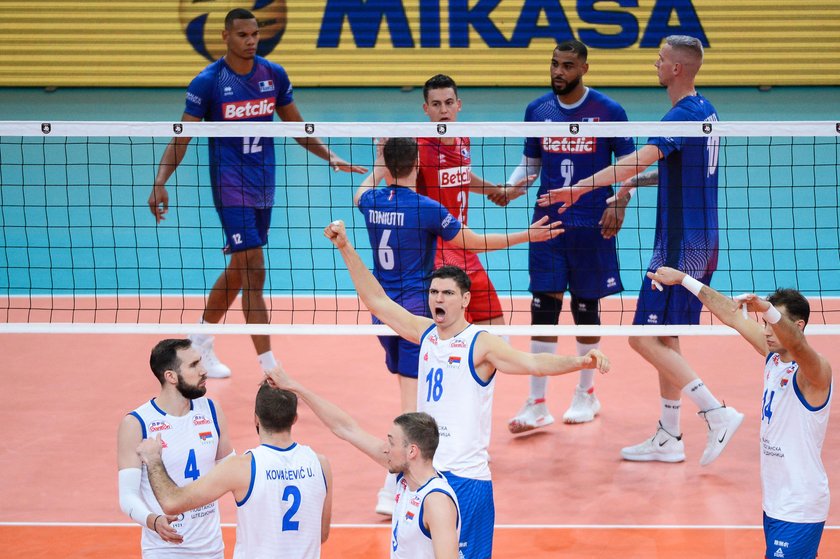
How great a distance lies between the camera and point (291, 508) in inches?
183

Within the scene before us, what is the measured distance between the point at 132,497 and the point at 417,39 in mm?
16941

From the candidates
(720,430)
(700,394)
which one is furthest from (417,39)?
(720,430)

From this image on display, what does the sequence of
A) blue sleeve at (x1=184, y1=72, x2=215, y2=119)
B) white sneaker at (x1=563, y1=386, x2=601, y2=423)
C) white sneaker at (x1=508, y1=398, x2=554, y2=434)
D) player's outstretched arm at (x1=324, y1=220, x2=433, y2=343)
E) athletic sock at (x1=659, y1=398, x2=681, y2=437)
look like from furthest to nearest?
blue sleeve at (x1=184, y1=72, x2=215, y2=119) < white sneaker at (x1=563, y1=386, x2=601, y2=423) < white sneaker at (x1=508, y1=398, x2=554, y2=434) < athletic sock at (x1=659, y1=398, x2=681, y2=437) < player's outstretched arm at (x1=324, y1=220, x2=433, y2=343)

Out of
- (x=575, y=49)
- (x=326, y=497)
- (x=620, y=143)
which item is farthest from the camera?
(x=620, y=143)

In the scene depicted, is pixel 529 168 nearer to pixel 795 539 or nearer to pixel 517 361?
pixel 517 361

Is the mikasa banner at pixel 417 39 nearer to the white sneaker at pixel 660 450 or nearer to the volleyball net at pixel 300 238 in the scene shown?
the volleyball net at pixel 300 238

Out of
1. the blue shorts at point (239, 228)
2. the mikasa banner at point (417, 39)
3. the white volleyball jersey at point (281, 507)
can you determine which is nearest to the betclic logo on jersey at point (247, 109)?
the blue shorts at point (239, 228)

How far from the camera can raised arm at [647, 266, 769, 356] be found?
5630 mm

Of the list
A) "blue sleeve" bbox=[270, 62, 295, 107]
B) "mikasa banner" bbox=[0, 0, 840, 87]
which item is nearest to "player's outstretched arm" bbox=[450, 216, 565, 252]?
"blue sleeve" bbox=[270, 62, 295, 107]

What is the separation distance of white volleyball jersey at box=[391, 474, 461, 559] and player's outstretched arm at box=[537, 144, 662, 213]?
329cm

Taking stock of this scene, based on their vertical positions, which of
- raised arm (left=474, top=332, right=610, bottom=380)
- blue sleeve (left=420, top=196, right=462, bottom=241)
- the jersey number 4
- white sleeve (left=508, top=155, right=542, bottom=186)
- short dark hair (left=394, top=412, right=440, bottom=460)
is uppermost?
white sleeve (left=508, top=155, right=542, bottom=186)

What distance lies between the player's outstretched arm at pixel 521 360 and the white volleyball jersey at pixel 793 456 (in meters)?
1.03

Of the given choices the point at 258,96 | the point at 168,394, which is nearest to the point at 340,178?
the point at 258,96

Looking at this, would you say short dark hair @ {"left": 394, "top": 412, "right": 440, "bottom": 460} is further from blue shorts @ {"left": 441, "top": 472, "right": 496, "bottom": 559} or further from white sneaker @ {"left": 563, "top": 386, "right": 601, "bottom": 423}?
white sneaker @ {"left": 563, "top": 386, "right": 601, "bottom": 423}
